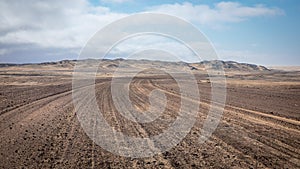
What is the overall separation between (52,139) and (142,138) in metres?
2.83

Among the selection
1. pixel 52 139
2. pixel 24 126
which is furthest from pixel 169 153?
pixel 24 126

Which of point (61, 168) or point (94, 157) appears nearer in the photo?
point (61, 168)

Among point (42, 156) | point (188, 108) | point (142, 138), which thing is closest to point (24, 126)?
point (42, 156)

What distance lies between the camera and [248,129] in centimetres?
1062

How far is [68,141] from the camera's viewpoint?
29.2 ft

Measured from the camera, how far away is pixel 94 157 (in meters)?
7.39

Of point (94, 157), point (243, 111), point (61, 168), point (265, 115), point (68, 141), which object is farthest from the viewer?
point (243, 111)

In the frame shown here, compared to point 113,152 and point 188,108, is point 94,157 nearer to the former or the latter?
point 113,152

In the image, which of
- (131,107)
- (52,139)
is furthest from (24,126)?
(131,107)

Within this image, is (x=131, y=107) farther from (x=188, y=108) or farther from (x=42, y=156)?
(x=42, y=156)

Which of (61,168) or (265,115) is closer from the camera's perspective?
(61,168)

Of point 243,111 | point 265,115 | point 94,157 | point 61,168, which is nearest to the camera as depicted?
point 61,168

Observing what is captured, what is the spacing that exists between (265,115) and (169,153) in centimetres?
778

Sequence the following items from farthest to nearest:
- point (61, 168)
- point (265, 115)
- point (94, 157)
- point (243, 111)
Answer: point (243, 111)
point (265, 115)
point (94, 157)
point (61, 168)
